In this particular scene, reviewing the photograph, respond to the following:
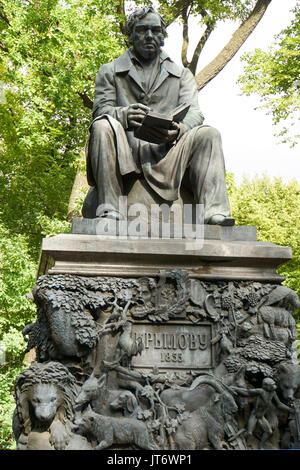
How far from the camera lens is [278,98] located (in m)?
16.9

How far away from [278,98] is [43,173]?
6.80 meters

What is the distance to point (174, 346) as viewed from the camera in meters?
5.20

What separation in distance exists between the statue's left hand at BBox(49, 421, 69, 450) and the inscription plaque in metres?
Answer: 0.84

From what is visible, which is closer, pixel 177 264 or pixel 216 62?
pixel 177 264

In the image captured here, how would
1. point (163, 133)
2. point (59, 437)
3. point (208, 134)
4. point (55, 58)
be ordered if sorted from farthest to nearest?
point (55, 58)
point (208, 134)
point (163, 133)
point (59, 437)

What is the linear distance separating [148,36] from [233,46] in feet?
33.4

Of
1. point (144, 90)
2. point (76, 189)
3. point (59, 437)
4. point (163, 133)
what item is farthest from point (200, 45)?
point (59, 437)

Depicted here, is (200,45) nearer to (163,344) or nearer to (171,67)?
(171,67)

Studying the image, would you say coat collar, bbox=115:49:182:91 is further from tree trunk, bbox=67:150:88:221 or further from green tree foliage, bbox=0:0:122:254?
tree trunk, bbox=67:150:88:221

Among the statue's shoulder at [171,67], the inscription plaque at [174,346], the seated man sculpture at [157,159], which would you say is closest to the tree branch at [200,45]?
the statue's shoulder at [171,67]

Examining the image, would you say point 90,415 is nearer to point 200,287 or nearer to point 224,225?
point 200,287

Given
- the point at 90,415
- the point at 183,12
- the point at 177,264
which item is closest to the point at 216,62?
the point at 183,12

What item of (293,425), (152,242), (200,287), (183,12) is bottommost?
(293,425)

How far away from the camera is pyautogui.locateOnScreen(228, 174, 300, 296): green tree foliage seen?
21.5 metres
